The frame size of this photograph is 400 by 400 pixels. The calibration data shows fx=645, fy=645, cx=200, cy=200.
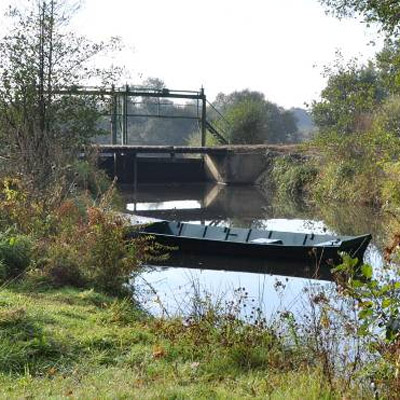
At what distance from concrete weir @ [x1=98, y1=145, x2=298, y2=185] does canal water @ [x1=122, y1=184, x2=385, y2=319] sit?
3.05 ft

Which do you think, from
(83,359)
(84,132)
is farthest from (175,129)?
(83,359)

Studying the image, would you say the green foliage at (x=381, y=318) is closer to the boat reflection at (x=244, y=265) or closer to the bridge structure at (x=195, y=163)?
the boat reflection at (x=244, y=265)

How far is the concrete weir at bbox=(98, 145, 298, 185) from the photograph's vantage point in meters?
29.9

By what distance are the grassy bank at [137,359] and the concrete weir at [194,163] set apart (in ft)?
75.2

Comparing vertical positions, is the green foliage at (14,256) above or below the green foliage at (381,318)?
below

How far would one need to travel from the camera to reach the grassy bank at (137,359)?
3910 mm

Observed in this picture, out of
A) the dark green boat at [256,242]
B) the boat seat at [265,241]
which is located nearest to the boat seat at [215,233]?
the dark green boat at [256,242]

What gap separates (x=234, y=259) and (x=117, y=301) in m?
4.88

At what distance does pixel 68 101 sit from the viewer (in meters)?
13.5

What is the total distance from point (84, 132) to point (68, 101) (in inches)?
33.9

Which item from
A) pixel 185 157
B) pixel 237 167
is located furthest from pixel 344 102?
pixel 185 157

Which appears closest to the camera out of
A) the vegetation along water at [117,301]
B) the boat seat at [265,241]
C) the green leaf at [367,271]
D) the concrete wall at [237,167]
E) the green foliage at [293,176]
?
the green leaf at [367,271]

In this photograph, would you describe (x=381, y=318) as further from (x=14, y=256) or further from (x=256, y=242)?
(x=256, y=242)

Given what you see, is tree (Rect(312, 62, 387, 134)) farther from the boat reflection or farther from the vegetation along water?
the boat reflection
